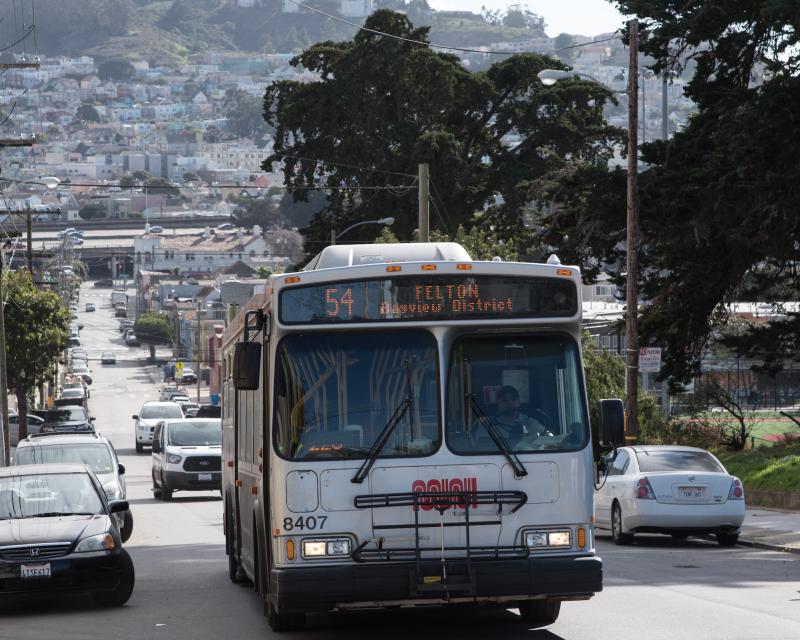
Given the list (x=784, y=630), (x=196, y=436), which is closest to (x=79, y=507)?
(x=784, y=630)

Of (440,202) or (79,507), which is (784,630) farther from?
(440,202)

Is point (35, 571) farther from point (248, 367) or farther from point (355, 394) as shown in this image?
point (355, 394)

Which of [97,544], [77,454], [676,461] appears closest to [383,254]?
[97,544]

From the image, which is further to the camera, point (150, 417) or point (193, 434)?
point (150, 417)

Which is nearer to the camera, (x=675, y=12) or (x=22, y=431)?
(x=675, y=12)

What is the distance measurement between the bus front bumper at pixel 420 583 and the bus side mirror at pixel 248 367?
1.41 meters

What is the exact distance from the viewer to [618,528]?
853 inches

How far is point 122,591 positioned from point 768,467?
17.2 m

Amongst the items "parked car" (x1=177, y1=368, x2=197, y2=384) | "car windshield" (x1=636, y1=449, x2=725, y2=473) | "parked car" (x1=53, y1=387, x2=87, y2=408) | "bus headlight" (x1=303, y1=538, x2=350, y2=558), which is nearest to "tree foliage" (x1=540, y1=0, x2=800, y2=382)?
"car windshield" (x1=636, y1=449, x2=725, y2=473)

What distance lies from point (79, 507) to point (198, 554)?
18.1 ft

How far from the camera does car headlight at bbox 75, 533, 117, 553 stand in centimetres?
1502

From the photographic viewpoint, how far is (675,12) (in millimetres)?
33156

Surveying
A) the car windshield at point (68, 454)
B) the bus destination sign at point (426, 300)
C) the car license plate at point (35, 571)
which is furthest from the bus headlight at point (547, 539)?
the car windshield at point (68, 454)

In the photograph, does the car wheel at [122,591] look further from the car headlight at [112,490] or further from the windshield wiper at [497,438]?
the car headlight at [112,490]
